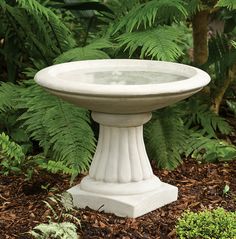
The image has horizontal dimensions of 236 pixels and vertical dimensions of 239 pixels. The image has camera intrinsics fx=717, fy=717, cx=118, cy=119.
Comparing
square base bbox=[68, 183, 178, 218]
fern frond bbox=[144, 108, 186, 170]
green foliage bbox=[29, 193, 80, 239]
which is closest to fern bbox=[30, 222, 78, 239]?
green foliage bbox=[29, 193, 80, 239]

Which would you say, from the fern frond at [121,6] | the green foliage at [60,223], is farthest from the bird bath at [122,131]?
the fern frond at [121,6]

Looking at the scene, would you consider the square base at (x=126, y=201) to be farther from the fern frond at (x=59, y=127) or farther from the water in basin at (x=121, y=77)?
the water in basin at (x=121, y=77)

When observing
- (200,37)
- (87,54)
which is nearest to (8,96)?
(87,54)

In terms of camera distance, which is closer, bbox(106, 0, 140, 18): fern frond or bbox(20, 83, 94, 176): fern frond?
bbox(20, 83, 94, 176): fern frond

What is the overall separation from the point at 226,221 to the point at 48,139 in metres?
1.54

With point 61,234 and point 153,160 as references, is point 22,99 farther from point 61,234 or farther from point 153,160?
point 61,234

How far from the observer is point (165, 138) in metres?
5.10

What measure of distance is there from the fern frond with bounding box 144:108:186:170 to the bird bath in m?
0.57

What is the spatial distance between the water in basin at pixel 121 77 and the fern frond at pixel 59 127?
0.46 m

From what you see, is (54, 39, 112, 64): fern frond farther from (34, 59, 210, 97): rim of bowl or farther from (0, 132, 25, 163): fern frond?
(0, 132, 25, 163): fern frond

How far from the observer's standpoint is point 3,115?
17.4 feet

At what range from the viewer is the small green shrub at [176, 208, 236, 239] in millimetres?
3846

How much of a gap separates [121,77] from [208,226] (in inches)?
42.9

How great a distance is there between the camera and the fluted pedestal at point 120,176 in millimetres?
4205
